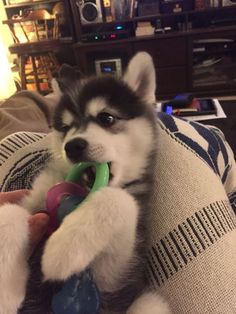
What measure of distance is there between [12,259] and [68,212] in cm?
15

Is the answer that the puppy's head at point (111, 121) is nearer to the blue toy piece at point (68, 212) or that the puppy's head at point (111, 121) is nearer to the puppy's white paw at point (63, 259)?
the blue toy piece at point (68, 212)

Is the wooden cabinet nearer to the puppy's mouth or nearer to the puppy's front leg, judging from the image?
the puppy's mouth

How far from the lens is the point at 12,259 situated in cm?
66

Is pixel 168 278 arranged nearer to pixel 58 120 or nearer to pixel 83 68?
pixel 58 120

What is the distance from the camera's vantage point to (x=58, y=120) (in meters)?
1.09

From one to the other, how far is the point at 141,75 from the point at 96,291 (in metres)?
0.74

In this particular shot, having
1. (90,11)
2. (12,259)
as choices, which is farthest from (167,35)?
(12,259)

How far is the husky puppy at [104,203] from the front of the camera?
2.14ft

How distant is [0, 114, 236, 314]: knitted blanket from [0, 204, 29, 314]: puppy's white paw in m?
0.36

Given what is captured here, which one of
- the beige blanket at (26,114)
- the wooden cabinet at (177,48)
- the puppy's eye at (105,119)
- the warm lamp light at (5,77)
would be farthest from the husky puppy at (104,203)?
the warm lamp light at (5,77)

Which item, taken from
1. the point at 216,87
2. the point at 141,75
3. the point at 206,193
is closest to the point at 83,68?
the point at 216,87

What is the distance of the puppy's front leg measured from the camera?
0.63 meters

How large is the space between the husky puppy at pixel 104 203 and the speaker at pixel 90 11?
329 cm

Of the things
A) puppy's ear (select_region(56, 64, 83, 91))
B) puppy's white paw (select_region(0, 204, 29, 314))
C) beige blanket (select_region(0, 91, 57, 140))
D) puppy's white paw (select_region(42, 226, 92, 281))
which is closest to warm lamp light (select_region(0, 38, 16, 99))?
beige blanket (select_region(0, 91, 57, 140))
